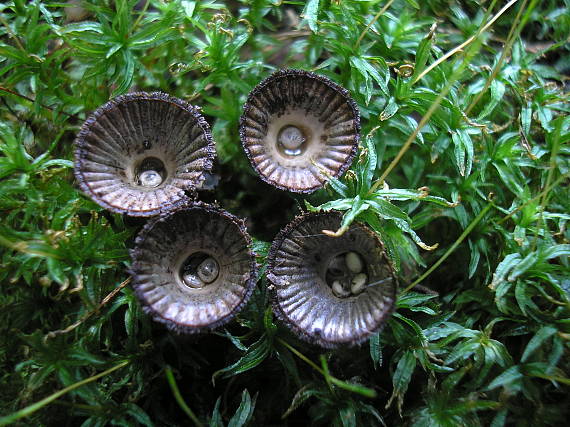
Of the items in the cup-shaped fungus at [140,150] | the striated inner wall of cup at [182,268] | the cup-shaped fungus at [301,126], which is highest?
the cup-shaped fungus at [301,126]

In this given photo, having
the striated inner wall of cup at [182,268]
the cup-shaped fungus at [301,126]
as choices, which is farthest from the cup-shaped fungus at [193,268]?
the cup-shaped fungus at [301,126]

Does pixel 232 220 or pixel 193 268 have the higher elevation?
pixel 232 220

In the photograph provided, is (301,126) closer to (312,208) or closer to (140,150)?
(312,208)

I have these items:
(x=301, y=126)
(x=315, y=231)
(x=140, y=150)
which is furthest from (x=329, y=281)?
(x=140, y=150)

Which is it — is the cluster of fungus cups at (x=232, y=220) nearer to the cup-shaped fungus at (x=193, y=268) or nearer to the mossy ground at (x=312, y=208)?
the cup-shaped fungus at (x=193, y=268)

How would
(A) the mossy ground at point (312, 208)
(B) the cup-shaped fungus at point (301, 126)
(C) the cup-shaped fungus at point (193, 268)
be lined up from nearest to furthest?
(C) the cup-shaped fungus at point (193, 268), (A) the mossy ground at point (312, 208), (B) the cup-shaped fungus at point (301, 126)

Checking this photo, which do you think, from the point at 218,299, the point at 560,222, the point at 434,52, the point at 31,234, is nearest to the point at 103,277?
the point at 31,234

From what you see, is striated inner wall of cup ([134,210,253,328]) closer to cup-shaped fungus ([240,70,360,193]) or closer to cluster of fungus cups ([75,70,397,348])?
cluster of fungus cups ([75,70,397,348])
